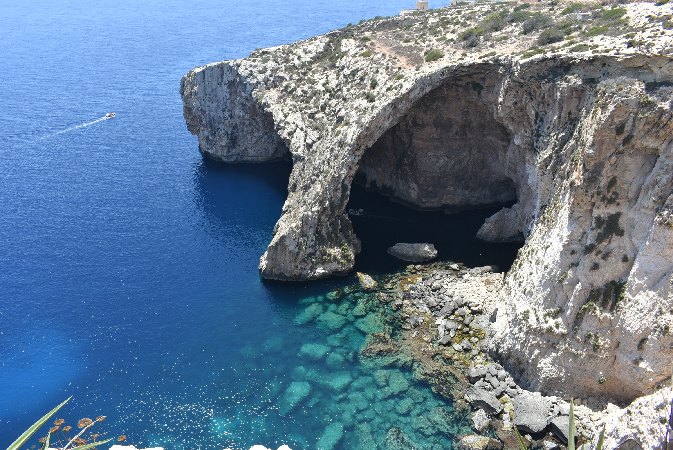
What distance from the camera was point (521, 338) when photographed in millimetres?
40156

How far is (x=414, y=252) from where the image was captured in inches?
2219

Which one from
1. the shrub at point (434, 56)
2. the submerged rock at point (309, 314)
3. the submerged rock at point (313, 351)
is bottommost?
the submerged rock at point (313, 351)

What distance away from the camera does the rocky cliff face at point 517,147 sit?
115 feet

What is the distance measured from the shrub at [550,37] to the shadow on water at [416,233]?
1991cm

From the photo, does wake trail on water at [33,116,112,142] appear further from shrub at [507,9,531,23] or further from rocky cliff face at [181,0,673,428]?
shrub at [507,9,531,23]

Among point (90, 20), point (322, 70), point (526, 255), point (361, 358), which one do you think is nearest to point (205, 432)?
point (361, 358)

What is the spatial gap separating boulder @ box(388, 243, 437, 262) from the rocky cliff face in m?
4.21

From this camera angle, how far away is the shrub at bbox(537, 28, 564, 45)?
159 feet

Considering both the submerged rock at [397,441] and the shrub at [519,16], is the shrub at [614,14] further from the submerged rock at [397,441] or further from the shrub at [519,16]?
the submerged rock at [397,441]

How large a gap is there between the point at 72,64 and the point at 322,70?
89.4m

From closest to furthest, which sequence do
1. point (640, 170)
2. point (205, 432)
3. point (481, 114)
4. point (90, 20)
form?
1. point (640, 170)
2. point (205, 432)
3. point (481, 114)
4. point (90, 20)

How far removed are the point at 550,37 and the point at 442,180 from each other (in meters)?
20.6

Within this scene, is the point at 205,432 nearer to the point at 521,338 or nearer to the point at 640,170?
the point at 521,338

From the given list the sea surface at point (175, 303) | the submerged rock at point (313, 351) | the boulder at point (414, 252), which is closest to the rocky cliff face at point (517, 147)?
the boulder at point (414, 252)
